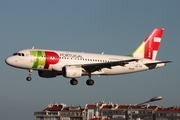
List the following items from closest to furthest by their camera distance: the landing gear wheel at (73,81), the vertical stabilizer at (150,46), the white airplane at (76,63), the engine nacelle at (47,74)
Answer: the white airplane at (76,63) → the engine nacelle at (47,74) → the landing gear wheel at (73,81) → the vertical stabilizer at (150,46)

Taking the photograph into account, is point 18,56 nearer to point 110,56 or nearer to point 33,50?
point 33,50

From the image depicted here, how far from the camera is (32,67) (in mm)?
82188

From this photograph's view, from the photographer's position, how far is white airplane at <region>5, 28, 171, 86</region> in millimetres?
82312

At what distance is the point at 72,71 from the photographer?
84.7 metres

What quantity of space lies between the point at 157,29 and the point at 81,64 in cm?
2025

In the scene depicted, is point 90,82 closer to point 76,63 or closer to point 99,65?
point 99,65

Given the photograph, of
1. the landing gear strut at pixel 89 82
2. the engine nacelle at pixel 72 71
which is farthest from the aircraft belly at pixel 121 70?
the engine nacelle at pixel 72 71

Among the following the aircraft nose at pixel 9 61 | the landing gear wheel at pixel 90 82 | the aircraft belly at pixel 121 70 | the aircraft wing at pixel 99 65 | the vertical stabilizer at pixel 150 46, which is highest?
the vertical stabilizer at pixel 150 46

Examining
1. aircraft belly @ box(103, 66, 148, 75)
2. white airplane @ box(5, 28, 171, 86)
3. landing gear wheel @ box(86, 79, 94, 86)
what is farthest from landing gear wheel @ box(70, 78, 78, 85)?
aircraft belly @ box(103, 66, 148, 75)

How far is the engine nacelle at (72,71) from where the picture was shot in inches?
3314

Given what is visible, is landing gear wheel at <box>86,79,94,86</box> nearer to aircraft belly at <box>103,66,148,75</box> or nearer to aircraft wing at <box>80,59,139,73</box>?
aircraft wing at <box>80,59,139,73</box>

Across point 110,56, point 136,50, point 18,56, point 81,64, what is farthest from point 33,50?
point 136,50

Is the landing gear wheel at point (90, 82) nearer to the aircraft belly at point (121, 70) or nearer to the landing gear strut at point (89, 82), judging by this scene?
the landing gear strut at point (89, 82)

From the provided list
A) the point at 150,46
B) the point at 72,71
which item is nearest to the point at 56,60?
the point at 72,71
